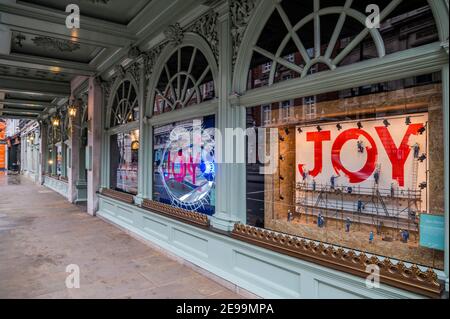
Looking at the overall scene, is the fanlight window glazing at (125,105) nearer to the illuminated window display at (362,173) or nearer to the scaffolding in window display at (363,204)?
the illuminated window display at (362,173)

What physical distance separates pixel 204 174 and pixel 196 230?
2.48 feet

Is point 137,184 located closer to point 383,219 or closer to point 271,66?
point 271,66

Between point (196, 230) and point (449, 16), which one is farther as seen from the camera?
point (196, 230)

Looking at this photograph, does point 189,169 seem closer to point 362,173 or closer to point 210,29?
point 210,29

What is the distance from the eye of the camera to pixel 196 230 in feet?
13.5

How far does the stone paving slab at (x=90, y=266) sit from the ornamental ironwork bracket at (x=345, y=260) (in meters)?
0.70

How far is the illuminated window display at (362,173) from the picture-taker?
228 centimetres

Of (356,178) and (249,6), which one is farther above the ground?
(249,6)

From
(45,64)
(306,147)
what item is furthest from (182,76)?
(45,64)

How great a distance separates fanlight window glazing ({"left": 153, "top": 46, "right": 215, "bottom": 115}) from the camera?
4.28 meters

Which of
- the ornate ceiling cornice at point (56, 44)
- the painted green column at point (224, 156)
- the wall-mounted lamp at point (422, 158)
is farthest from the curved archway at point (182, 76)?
the wall-mounted lamp at point (422, 158)

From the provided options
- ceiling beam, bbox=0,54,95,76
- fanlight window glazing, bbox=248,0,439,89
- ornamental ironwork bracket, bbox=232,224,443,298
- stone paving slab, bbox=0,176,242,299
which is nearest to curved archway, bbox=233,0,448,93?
fanlight window glazing, bbox=248,0,439,89

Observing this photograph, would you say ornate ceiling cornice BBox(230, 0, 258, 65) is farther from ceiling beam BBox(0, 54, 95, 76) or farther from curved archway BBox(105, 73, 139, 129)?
A: ceiling beam BBox(0, 54, 95, 76)

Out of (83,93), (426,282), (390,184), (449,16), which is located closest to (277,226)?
(390,184)
